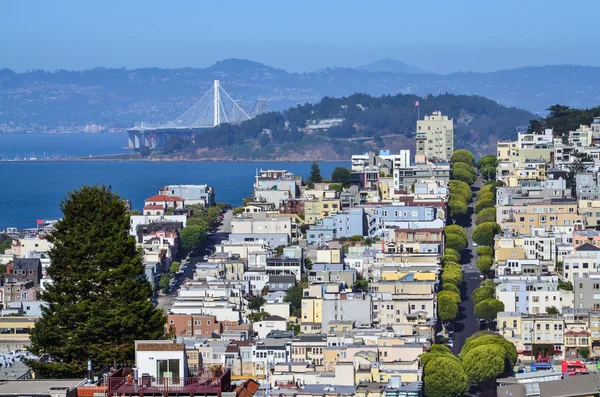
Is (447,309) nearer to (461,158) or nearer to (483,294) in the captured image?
(483,294)

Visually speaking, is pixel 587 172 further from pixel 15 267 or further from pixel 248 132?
pixel 248 132

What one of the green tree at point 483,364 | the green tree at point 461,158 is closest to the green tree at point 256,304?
the green tree at point 483,364

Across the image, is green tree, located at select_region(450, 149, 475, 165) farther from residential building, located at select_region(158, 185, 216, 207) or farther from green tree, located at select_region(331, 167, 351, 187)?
A: residential building, located at select_region(158, 185, 216, 207)

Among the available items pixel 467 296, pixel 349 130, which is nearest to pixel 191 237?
pixel 467 296

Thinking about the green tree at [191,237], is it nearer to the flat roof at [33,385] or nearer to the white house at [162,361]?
the flat roof at [33,385]

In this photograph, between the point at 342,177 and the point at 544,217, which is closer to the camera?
the point at 544,217

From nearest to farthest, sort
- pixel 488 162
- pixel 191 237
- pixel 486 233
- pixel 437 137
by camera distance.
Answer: pixel 486 233 < pixel 191 237 < pixel 488 162 < pixel 437 137
